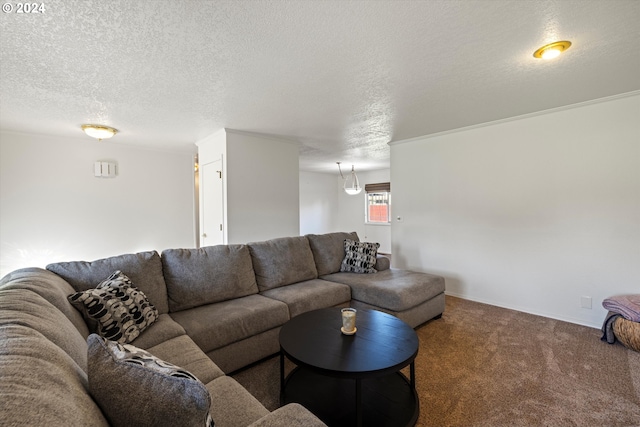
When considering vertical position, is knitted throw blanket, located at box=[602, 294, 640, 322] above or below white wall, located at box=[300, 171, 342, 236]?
below

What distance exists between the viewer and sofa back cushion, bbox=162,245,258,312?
2.26m

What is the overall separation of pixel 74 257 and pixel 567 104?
671cm

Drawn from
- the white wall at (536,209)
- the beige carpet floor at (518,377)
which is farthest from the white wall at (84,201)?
the white wall at (536,209)

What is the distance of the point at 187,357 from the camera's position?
1.50 m

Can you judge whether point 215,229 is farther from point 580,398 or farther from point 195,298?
point 580,398

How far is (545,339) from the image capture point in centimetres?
258

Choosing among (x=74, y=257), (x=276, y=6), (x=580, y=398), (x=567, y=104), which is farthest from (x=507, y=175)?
(x=74, y=257)

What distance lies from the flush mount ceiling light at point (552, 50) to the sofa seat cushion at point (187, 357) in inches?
111

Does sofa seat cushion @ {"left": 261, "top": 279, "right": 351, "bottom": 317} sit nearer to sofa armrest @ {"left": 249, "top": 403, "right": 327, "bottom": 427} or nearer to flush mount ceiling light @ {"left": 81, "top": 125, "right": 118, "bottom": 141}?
sofa armrest @ {"left": 249, "top": 403, "right": 327, "bottom": 427}

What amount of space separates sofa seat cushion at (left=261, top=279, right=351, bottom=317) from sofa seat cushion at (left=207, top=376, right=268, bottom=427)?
1.14m

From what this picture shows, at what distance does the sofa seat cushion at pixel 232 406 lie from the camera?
1.05 metres

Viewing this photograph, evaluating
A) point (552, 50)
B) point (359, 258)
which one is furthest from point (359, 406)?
point (552, 50)

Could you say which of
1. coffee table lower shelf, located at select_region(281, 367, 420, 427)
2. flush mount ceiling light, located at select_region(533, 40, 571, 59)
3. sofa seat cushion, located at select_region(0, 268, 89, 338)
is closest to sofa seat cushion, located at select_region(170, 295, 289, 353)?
coffee table lower shelf, located at select_region(281, 367, 420, 427)

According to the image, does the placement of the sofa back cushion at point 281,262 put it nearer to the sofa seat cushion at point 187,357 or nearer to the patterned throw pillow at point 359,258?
the patterned throw pillow at point 359,258
